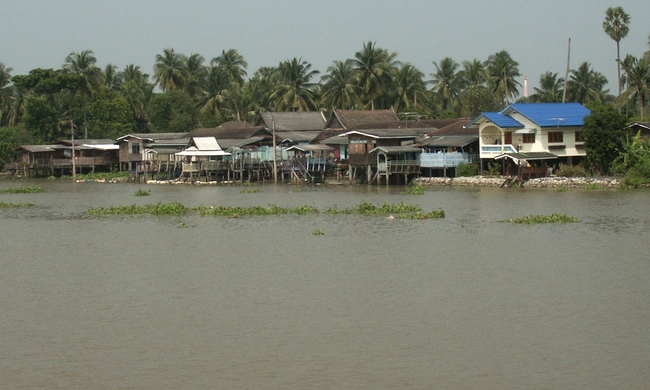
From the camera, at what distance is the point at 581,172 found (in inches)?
1612

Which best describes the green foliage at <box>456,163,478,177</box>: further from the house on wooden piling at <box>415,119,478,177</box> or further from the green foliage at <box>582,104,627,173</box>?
the green foliage at <box>582,104,627,173</box>

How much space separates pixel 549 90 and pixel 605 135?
2629 cm

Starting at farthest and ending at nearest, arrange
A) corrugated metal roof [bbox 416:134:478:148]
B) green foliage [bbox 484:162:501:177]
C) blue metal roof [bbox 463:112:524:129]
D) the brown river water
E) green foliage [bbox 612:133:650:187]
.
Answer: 1. corrugated metal roof [bbox 416:134:478:148]
2. green foliage [bbox 484:162:501:177]
3. blue metal roof [bbox 463:112:524:129]
4. green foliage [bbox 612:133:650:187]
5. the brown river water

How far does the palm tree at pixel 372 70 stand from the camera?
206 ft

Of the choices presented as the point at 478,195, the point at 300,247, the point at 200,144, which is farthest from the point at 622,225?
the point at 200,144

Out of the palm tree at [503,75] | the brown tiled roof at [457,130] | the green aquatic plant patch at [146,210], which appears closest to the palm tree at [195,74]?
the palm tree at [503,75]

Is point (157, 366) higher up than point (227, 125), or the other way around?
point (227, 125)

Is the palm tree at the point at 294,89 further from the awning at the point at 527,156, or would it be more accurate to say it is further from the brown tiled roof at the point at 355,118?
the awning at the point at 527,156

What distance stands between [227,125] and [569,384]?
54.6m

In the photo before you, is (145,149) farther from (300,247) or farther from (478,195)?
(300,247)

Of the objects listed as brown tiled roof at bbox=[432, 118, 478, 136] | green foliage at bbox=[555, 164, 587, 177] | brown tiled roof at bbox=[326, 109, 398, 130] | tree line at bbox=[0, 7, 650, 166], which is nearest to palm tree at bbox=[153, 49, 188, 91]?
tree line at bbox=[0, 7, 650, 166]

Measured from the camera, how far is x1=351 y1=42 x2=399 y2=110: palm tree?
62906 mm

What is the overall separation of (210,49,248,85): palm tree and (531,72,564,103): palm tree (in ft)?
86.3

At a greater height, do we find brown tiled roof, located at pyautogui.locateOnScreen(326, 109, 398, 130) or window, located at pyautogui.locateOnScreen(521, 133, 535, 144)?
brown tiled roof, located at pyautogui.locateOnScreen(326, 109, 398, 130)
